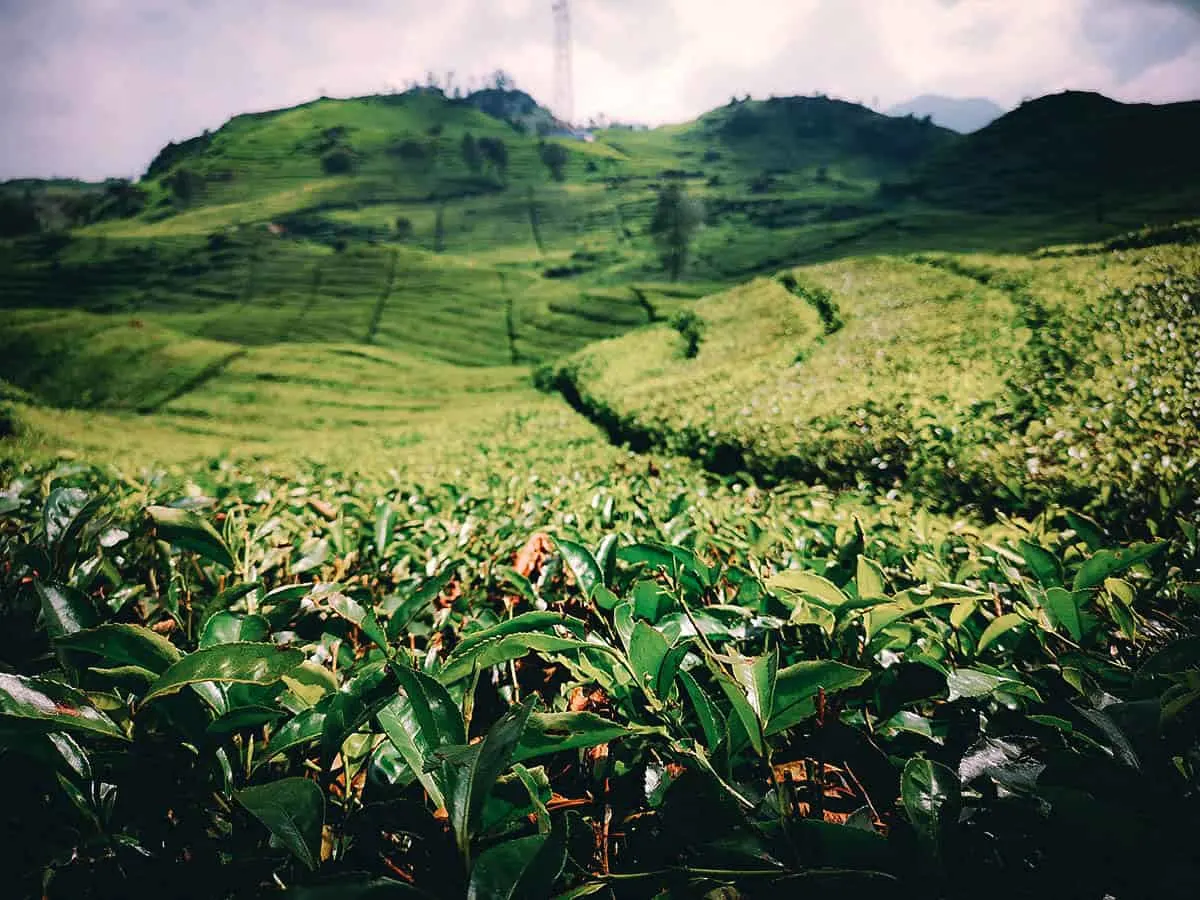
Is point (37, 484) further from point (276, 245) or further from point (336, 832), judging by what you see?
point (276, 245)

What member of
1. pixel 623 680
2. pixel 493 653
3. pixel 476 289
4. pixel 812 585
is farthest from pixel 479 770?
pixel 476 289

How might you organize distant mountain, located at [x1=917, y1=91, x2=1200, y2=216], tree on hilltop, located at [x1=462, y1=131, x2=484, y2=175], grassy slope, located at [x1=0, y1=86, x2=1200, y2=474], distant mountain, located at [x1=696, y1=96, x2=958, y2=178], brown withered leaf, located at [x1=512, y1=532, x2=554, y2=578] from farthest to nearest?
distant mountain, located at [x1=696, y1=96, x2=958, y2=178] → tree on hilltop, located at [x1=462, y1=131, x2=484, y2=175] → distant mountain, located at [x1=917, y1=91, x2=1200, y2=216] → grassy slope, located at [x1=0, y1=86, x2=1200, y2=474] → brown withered leaf, located at [x1=512, y1=532, x2=554, y2=578]

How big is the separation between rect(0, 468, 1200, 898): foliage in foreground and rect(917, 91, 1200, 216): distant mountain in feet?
263

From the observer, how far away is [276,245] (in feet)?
237

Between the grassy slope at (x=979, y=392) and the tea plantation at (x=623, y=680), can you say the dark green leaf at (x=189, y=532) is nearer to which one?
the tea plantation at (x=623, y=680)

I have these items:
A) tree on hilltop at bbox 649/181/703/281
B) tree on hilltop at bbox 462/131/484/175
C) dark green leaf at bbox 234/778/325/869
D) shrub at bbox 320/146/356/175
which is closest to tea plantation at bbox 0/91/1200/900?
dark green leaf at bbox 234/778/325/869

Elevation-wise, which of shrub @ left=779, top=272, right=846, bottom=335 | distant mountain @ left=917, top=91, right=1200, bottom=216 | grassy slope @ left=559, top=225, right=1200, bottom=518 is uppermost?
distant mountain @ left=917, top=91, right=1200, bottom=216

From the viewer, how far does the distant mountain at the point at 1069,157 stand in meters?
68.4

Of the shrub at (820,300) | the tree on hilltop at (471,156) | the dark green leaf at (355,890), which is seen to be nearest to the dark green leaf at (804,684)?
the dark green leaf at (355,890)

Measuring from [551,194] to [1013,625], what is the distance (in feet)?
377

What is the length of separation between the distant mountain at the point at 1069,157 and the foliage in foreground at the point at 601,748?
80298 mm

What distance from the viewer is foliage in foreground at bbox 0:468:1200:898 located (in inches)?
26.5

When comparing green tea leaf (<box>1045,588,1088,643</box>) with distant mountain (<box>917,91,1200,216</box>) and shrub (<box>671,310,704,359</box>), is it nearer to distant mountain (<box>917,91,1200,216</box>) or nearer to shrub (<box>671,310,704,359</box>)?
shrub (<box>671,310,704,359</box>)

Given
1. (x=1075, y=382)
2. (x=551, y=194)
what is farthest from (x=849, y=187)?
(x=1075, y=382)
